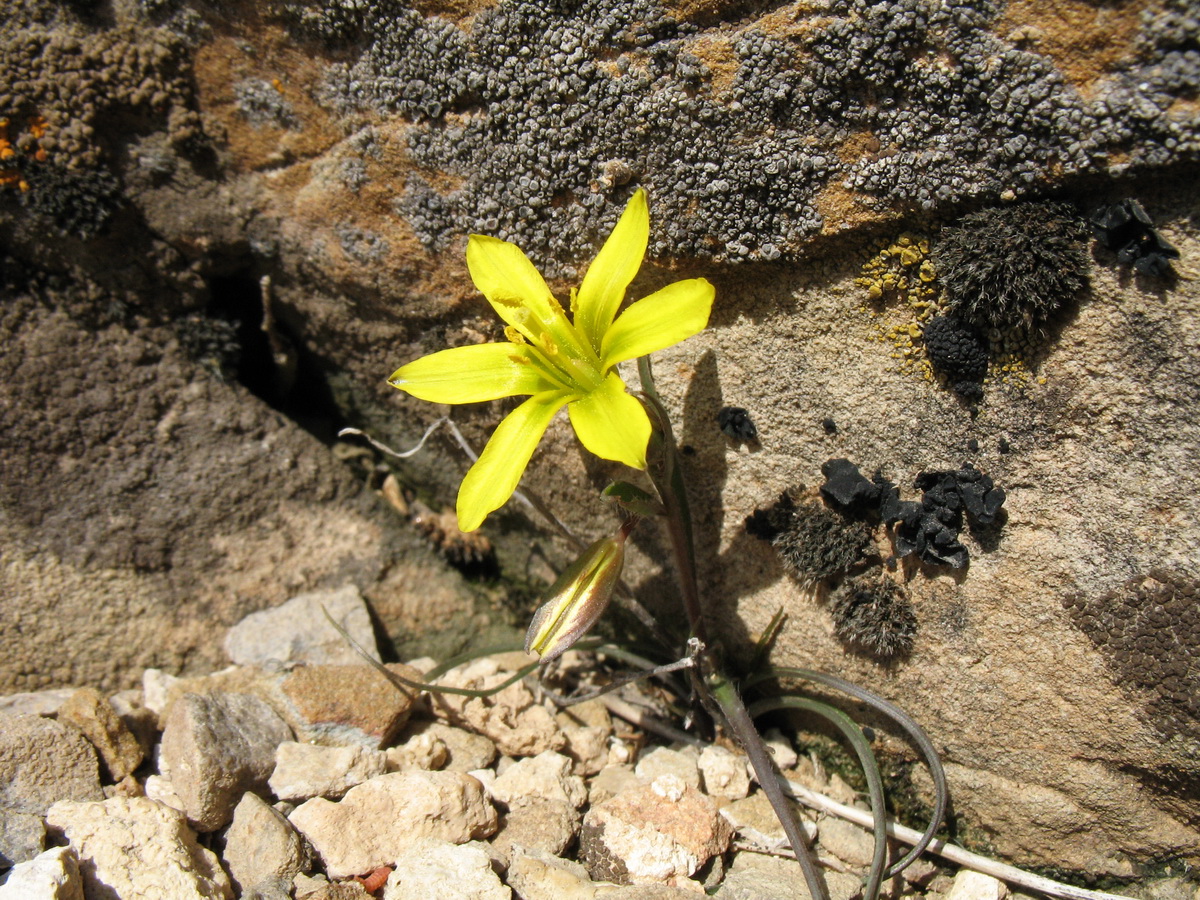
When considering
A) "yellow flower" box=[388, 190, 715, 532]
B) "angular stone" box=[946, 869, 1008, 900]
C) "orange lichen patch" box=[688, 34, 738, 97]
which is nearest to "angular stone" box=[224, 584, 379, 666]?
"yellow flower" box=[388, 190, 715, 532]

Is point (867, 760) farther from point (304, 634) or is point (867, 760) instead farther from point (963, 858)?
point (304, 634)

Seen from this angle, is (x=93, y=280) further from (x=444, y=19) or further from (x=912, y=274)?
(x=912, y=274)

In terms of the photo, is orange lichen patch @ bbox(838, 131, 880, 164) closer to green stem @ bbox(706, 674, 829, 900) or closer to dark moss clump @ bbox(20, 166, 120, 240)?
green stem @ bbox(706, 674, 829, 900)

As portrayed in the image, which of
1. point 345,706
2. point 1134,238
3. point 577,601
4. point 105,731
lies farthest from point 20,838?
point 1134,238

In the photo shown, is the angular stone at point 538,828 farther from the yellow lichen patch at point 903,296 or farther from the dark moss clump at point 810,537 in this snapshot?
the yellow lichen patch at point 903,296

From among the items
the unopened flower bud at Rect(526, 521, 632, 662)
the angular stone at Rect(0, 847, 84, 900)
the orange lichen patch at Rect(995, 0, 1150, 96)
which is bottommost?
the angular stone at Rect(0, 847, 84, 900)

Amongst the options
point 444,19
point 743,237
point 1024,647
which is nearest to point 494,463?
point 743,237
